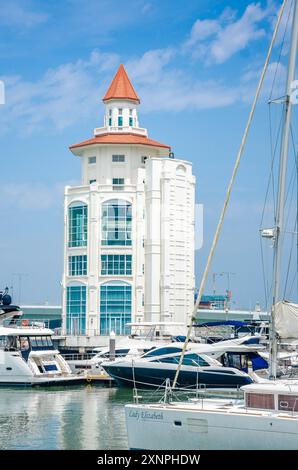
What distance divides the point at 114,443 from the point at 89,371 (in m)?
27.5

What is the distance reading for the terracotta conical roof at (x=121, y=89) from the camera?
296 ft

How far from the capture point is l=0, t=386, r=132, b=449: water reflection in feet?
103

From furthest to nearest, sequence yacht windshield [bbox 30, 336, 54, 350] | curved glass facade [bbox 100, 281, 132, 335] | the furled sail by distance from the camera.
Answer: curved glass facade [bbox 100, 281, 132, 335] < yacht windshield [bbox 30, 336, 54, 350] < the furled sail

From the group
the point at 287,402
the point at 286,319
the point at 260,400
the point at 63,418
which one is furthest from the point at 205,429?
the point at 63,418

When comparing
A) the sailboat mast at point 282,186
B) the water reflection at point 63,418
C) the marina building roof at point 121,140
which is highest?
the marina building roof at point 121,140

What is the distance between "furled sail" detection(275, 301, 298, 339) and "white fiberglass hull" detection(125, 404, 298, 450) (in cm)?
432

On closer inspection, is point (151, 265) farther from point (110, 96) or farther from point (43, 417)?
point (43, 417)

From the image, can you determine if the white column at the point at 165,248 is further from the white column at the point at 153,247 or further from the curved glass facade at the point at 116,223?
the curved glass facade at the point at 116,223

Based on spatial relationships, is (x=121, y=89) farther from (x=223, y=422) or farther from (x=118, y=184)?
(x=223, y=422)

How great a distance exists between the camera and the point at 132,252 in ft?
272

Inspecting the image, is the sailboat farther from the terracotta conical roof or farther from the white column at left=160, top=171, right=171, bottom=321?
the terracotta conical roof

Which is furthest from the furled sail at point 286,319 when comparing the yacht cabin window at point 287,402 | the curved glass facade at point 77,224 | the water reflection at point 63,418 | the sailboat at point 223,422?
the curved glass facade at point 77,224

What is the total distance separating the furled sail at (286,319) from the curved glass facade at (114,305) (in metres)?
54.4

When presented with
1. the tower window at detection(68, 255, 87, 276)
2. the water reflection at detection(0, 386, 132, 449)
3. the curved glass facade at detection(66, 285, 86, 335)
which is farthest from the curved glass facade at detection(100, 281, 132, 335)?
the water reflection at detection(0, 386, 132, 449)
